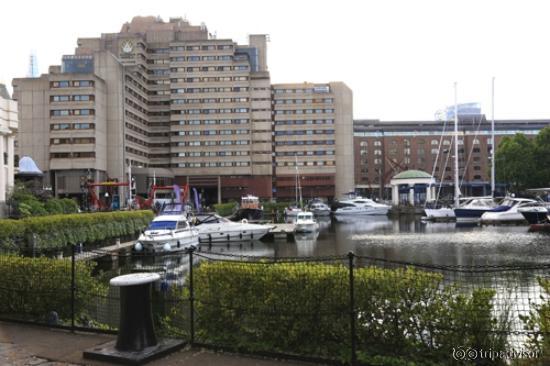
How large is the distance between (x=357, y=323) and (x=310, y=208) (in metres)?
91.4

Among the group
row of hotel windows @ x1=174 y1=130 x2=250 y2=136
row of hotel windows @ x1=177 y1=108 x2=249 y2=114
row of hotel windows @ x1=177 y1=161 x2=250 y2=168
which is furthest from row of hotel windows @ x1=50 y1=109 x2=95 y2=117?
row of hotel windows @ x1=177 y1=161 x2=250 y2=168

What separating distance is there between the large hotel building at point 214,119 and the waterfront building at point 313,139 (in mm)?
254

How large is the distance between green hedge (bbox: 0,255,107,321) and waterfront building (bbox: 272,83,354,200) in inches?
4309

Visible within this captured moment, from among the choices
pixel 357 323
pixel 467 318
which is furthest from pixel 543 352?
pixel 357 323

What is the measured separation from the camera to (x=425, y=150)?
14662 cm

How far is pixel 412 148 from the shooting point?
147 metres

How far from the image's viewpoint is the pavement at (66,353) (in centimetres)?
710

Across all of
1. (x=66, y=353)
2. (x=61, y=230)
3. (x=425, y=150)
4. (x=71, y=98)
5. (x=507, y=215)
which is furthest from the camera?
(x=425, y=150)

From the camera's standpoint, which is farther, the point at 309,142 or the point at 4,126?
the point at 309,142

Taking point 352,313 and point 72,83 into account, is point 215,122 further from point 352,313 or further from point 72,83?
point 352,313

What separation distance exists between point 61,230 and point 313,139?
315 ft

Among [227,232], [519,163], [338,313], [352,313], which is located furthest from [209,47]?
[352,313]

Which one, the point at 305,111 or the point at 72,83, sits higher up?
the point at 72,83

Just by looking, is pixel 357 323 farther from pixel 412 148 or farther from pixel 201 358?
pixel 412 148
